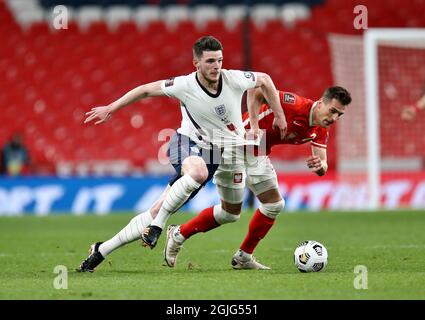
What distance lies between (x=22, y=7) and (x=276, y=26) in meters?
5.97

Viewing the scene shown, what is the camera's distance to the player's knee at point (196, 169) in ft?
Answer: 25.0

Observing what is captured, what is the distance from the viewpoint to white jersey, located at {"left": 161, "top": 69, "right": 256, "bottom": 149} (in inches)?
315

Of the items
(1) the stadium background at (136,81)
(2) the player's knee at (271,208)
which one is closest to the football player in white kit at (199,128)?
(2) the player's knee at (271,208)

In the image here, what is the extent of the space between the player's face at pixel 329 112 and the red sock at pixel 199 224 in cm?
128

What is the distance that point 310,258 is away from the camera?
794cm

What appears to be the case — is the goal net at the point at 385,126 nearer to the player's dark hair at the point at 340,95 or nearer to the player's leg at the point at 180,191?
the player's dark hair at the point at 340,95

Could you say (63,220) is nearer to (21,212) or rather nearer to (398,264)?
(21,212)

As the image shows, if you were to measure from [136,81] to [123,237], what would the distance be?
13835mm

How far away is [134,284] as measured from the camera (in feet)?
23.0

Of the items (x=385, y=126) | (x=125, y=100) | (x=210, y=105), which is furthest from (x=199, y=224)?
(x=385, y=126)

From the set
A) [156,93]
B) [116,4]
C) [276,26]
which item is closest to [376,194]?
[276,26]

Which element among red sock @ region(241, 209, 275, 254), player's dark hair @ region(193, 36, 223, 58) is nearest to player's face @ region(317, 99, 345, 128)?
red sock @ region(241, 209, 275, 254)

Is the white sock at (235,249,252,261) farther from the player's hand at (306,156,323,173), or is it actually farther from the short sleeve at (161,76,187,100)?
the short sleeve at (161,76,187,100)

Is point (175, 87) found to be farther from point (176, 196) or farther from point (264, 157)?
point (264, 157)
